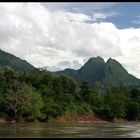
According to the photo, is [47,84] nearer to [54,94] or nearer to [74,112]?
[54,94]

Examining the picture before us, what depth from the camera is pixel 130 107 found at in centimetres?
11600

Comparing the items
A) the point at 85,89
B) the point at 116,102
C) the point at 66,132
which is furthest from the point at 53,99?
the point at 66,132

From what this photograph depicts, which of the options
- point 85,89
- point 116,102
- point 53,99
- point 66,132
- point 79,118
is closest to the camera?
point 66,132

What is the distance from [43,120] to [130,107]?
1292 inches

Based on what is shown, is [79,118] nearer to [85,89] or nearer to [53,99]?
[53,99]

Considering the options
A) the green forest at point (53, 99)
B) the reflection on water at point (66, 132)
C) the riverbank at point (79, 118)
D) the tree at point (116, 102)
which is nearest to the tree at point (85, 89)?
the green forest at point (53, 99)

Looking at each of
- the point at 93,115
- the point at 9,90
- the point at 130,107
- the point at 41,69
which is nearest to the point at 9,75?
the point at 9,90

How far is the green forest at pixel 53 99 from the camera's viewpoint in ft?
282

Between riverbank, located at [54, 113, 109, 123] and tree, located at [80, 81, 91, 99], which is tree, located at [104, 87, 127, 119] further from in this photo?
tree, located at [80, 81, 91, 99]

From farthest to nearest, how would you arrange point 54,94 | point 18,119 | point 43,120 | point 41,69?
point 41,69 → point 54,94 → point 43,120 → point 18,119

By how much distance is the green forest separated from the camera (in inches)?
3378

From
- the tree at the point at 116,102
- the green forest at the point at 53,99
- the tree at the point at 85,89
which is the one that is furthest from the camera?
the tree at the point at 85,89

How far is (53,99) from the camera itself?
10256 centimetres

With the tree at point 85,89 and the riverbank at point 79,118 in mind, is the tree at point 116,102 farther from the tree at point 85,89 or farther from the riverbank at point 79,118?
the tree at point 85,89
